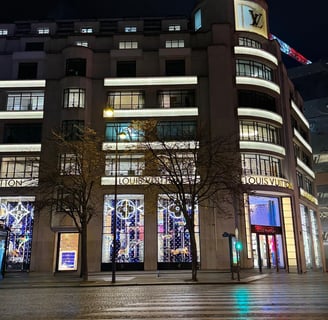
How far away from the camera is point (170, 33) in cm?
4150

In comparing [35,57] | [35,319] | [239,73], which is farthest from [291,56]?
[35,319]

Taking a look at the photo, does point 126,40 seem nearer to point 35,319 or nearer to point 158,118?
point 158,118

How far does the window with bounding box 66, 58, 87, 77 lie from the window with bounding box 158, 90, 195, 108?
29.0 feet

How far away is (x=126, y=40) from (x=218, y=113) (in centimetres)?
1418

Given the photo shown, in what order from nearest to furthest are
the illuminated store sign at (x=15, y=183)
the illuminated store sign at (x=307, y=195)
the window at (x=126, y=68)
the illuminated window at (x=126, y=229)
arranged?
the illuminated window at (x=126, y=229), the illuminated store sign at (x=15, y=183), the window at (x=126, y=68), the illuminated store sign at (x=307, y=195)

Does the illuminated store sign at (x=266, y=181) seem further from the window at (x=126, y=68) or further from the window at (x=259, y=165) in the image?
the window at (x=126, y=68)

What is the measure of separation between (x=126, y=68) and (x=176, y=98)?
665cm

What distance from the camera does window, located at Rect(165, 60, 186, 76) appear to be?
40.0 meters

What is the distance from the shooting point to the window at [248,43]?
41.9 m

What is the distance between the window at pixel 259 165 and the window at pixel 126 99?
12577 millimetres

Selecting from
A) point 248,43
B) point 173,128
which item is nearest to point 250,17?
point 248,43

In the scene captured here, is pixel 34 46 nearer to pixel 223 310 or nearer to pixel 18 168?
pixel 18 168

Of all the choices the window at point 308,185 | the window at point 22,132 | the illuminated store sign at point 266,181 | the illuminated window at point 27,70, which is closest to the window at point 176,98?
the illuminated store sign at point 266,181

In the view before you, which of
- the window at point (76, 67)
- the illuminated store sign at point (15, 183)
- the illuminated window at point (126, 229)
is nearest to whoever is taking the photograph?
the illuminated window at point (126, 229)
